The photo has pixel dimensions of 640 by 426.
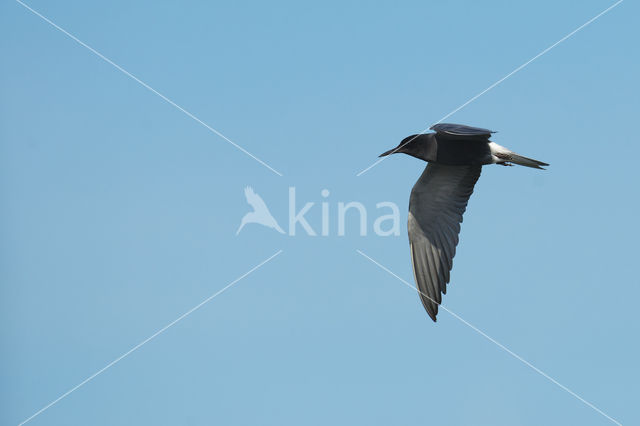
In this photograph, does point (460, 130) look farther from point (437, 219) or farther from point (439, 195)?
point (437, 219)

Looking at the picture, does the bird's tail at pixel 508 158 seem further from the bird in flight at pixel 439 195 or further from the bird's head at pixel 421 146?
the bird's head at pixel 421 146

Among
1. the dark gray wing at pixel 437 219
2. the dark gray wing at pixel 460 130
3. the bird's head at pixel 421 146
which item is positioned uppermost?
the dark gray wing at pixel 460 130

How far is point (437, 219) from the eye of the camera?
1241 centimetres

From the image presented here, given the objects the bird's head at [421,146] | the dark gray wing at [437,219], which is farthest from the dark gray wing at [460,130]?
the dark gray wing at [437,219]

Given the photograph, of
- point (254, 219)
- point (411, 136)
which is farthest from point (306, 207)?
point (411, 136)

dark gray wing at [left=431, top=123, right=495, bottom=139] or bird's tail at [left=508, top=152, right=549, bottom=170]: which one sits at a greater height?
dark gray wing at [left=431, top=123, right=495, bottom=139]

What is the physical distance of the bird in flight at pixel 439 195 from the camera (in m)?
11.7

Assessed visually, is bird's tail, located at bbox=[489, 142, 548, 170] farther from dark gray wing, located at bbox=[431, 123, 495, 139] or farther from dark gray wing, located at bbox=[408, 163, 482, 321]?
dark gray wing, located at bbox=[431, 123, 495, 139]

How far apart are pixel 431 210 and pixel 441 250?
24.8 inches

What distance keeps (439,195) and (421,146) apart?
93 centimetres

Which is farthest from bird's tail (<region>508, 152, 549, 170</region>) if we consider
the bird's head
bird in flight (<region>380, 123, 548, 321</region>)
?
the bird's head

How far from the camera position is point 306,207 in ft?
37.6

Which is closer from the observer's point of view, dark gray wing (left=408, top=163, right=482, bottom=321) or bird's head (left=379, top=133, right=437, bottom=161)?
bird's head (left=379, top=133, right=437, bottom=161)

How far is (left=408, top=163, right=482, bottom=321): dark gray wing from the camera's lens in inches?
478
